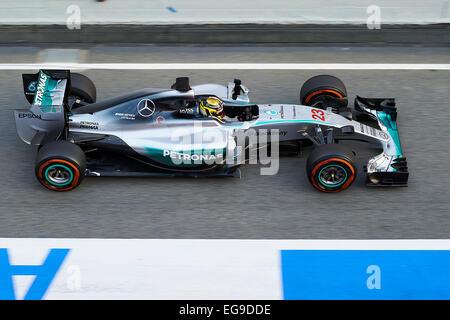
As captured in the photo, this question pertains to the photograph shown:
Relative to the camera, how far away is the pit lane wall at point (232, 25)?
10742 mm

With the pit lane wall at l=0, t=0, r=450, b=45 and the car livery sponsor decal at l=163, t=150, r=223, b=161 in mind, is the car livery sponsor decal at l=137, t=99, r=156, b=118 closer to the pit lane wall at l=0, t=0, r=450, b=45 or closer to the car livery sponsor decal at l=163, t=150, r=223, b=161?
the car livery sponsor decal at l=163, t=150, r=223, b=161

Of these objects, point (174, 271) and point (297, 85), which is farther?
point (297, 85)

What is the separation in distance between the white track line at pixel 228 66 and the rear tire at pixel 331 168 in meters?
3.37

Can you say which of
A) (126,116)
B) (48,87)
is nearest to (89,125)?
(126,116)

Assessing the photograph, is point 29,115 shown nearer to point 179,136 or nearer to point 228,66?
point 179,136

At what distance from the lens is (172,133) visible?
7266 millimetres

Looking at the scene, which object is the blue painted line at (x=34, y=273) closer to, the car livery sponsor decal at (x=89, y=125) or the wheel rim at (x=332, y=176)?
the car livery sponsor decal at (x=89, y=125)

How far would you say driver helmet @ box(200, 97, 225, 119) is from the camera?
7391mm

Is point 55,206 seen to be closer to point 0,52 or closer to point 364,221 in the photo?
point 364,221

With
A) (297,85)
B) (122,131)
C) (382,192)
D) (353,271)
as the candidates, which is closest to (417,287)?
(353,271)

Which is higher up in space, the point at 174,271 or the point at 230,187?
the point at 230,187

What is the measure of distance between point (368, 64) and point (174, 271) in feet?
17.9

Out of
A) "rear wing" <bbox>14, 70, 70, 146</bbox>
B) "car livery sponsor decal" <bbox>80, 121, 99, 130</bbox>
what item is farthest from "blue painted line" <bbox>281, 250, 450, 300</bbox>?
"rear wing" <bbox>14, 70, 70, 146</bbox>
